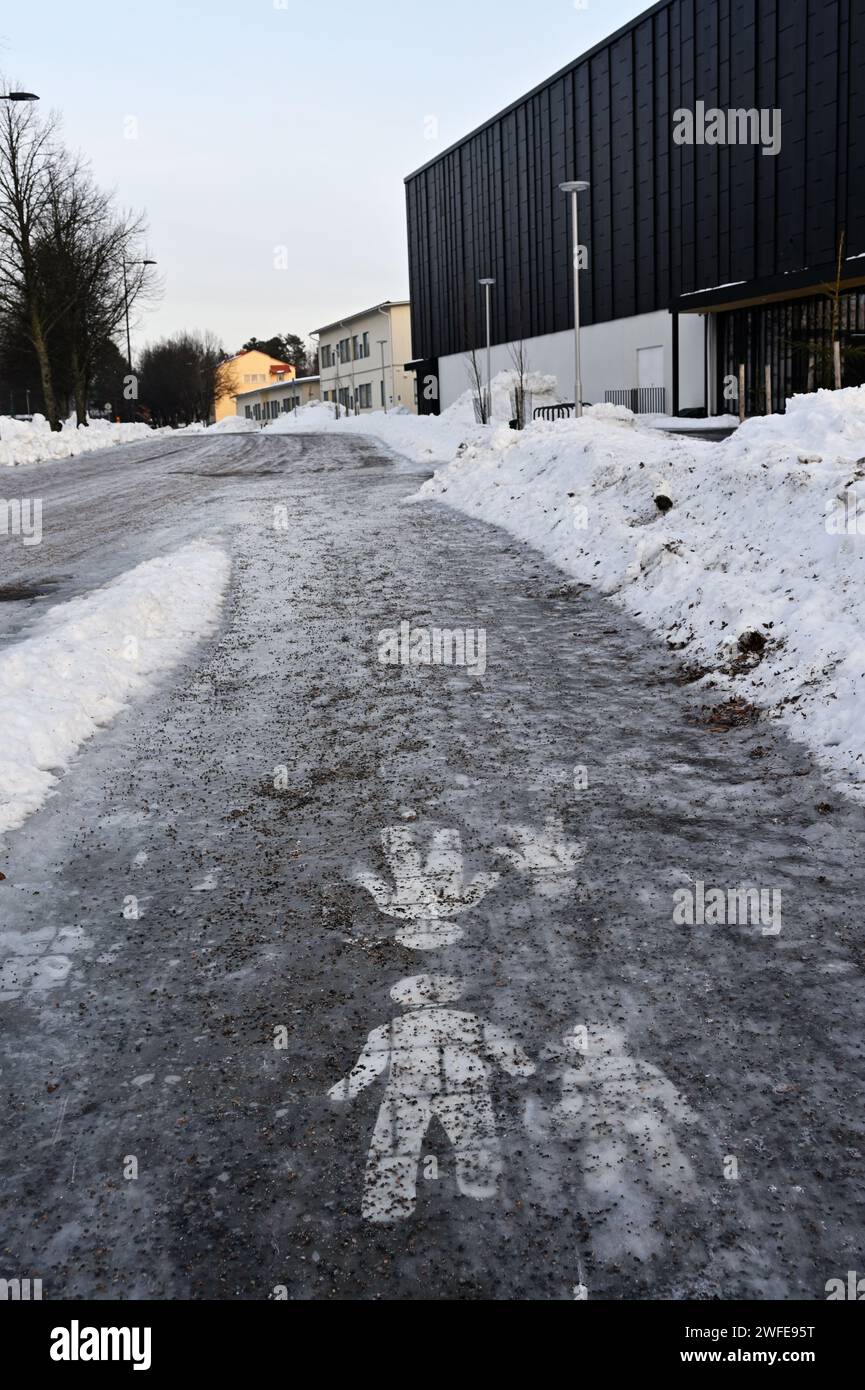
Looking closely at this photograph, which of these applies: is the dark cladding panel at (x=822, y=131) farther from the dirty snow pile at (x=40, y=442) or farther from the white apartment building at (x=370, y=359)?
the white apartment building at (x=370, y=359)

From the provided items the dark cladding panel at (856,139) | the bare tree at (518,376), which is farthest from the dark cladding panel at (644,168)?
the dark cladding panel at (856,139)

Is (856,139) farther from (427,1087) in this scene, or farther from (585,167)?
(427,1087)

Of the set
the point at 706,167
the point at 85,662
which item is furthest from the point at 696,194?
the point at 85,662

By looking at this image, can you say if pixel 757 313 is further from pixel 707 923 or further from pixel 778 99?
pixel 707 923

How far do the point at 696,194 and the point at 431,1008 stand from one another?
3826cm

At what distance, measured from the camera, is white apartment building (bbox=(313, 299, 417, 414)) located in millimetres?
76500

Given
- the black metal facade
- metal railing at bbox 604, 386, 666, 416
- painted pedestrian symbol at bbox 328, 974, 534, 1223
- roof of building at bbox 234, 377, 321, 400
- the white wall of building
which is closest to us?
painted pedestrian symbol at bbox 328, 974, 534, 1223

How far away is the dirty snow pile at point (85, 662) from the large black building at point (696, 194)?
2168 cm

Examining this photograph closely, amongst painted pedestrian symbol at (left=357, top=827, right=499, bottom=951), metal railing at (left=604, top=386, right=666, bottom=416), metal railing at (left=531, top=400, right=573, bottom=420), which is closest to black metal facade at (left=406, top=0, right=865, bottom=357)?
metal railing at (left=604, top=386, right=666, bottom=416)

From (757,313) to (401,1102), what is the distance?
34108 mm

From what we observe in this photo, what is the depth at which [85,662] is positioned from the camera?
7.80 m

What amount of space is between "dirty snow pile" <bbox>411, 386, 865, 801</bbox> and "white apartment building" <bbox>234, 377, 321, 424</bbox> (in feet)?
307

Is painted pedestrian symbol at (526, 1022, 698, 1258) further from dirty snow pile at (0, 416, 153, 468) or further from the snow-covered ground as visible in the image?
dirty snow pile at (0, 416, 153, 468)
